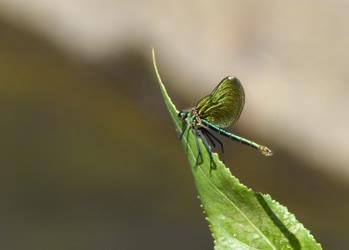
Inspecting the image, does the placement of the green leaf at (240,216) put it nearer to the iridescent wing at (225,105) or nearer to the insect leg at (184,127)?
the insect leg at (184,127)

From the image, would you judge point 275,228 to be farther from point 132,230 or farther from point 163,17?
point 132,230

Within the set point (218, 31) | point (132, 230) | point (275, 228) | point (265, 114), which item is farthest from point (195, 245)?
point (275, 228)

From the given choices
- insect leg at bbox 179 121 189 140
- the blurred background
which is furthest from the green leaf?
the blurred background

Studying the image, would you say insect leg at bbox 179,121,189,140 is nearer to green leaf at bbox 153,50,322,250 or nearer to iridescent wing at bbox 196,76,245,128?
green leaf at bbox 153,50,322,250

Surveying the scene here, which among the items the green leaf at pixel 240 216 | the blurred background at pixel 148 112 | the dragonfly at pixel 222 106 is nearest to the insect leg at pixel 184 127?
the green leaf at pixel 240 216

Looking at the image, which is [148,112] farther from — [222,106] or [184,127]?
[184,127]
